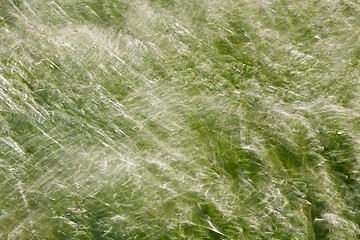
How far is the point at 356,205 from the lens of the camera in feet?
7.22

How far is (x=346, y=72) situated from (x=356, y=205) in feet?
3.05

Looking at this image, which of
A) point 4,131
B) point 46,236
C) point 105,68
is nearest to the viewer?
point 46,236

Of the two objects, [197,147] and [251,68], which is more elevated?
[251,68]

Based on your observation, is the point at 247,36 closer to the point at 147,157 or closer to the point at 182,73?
the point at 182,73

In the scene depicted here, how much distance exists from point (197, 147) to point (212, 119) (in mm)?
216

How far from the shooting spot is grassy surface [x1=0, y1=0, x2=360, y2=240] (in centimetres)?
196

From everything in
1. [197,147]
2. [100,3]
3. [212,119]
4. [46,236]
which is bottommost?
[46,236]

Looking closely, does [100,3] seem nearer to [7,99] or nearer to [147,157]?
[7,99]

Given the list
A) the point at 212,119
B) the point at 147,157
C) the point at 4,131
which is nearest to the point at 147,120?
the point at 147,157

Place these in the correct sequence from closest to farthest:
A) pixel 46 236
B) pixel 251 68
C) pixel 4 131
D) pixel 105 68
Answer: pixel 46 236, pixel 4 131, pixel 105 68, pixel 251 68

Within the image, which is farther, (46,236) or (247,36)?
(247,36)

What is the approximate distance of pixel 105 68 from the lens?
7.75ft

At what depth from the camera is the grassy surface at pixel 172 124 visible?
1965 millimetres

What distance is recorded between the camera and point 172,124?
7.33 ft
